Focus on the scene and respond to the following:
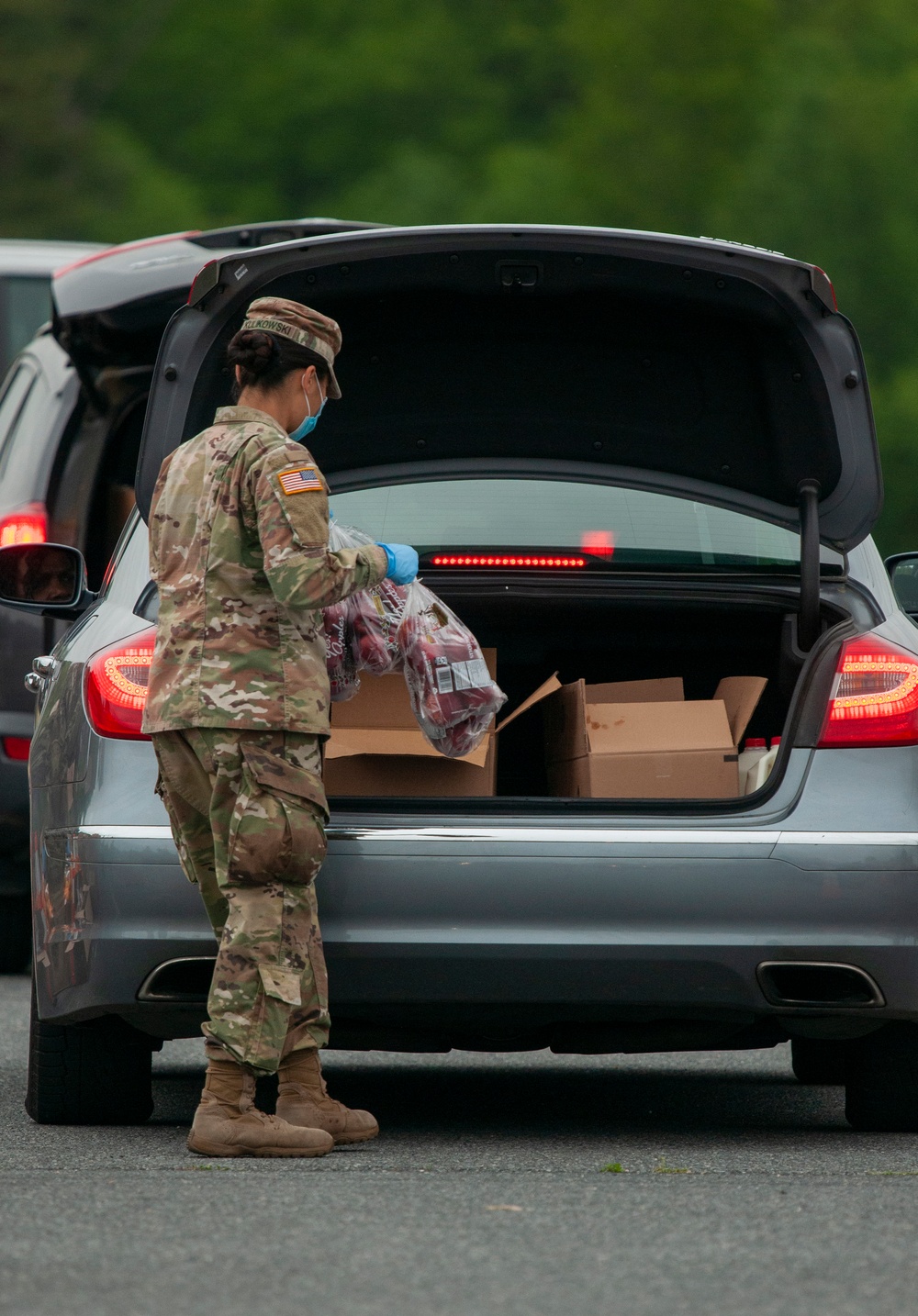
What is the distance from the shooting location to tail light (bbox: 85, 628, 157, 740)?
4.35 meters

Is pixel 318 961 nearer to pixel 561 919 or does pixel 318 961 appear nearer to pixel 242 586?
pixel 561 919

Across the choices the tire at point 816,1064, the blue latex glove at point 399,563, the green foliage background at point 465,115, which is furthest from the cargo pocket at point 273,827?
the green foliage background at point 465,115

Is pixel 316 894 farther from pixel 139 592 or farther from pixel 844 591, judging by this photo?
pixel 844 591

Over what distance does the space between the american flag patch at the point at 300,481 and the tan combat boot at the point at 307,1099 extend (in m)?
1.13

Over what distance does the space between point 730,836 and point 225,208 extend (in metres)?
38.7

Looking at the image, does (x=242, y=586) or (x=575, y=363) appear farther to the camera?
(x=575, y=363)

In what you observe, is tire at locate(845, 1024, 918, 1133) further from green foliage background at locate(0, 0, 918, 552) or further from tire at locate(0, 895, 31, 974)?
green foliage background at locate(0, 0, 918, 552)

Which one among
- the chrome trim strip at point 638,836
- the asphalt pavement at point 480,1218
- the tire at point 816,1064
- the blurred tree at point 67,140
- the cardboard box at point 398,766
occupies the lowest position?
the asphalt pavement at point 480,1218

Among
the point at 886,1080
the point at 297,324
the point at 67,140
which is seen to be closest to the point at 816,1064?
the point at 886,1080

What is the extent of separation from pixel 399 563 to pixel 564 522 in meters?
0.74

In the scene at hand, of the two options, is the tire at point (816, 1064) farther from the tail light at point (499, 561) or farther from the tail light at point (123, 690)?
the tail light at point (123, 690)

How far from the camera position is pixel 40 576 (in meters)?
5.00

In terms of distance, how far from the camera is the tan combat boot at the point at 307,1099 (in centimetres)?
430

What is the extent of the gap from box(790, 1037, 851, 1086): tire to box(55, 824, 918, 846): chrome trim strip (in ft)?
5.15
